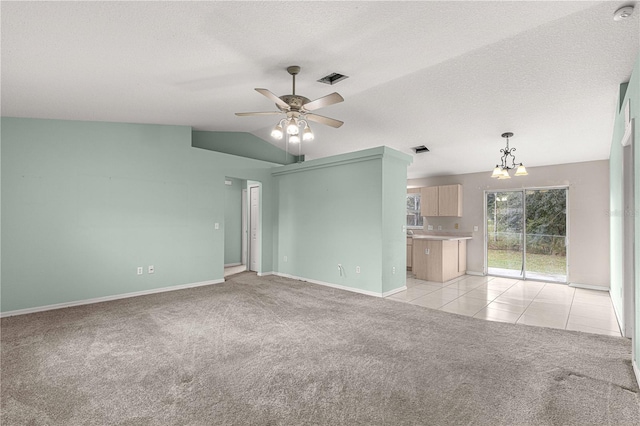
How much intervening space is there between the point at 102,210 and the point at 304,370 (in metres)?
4.23

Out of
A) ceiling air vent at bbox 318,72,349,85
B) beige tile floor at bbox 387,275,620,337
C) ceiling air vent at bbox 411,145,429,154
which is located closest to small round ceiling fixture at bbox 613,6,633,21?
ceiling air vent at bbox 318,72,349,85

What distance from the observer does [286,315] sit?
4.11m

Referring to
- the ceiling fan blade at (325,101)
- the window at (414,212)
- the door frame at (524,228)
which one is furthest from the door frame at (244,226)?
the door frame at (524,228)

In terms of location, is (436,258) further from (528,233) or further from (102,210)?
(102,210)

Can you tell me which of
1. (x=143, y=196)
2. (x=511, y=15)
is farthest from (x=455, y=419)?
(x=143, y=196)

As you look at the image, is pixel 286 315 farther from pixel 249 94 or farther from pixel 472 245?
pixel 472 245

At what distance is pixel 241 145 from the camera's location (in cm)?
694

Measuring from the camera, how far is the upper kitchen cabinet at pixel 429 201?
779 cm

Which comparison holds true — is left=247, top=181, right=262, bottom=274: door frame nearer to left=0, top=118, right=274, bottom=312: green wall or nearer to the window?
left=0, top=118, right=274, bottom=312: green wall

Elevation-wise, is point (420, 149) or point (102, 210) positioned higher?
point (420, 149)

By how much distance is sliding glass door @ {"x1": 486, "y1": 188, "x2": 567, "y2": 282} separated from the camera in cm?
632

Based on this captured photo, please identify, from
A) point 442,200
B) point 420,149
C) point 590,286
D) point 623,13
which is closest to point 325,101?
point 623,13

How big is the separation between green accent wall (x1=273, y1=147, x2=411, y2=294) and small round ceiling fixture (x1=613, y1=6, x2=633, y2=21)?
9.89ft

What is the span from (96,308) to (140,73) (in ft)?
11.2
